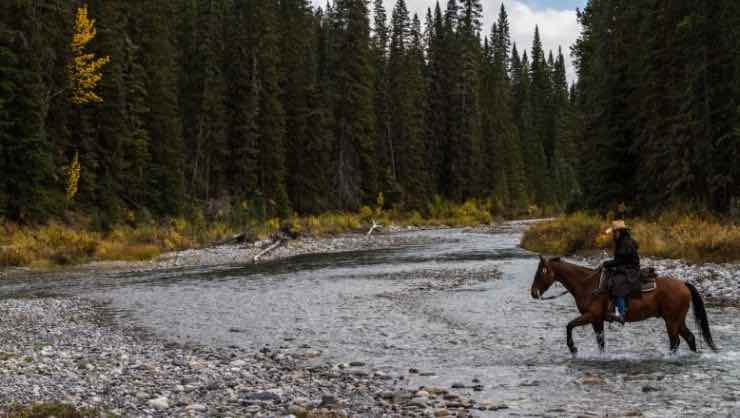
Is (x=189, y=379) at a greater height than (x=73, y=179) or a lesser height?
lesser

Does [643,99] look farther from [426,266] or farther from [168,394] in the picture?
[168,394]

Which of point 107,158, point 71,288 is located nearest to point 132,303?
point 71,288

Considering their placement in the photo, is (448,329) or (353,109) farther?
(353,109)

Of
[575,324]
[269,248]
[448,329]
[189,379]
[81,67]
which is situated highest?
[81,67]

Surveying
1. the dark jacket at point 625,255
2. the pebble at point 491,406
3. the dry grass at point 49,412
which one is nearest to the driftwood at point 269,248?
the dark jacket at point 625,255

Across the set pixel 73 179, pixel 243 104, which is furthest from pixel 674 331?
pixel 243 104

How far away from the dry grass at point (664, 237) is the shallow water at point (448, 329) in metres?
3.99

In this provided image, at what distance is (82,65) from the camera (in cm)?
4109

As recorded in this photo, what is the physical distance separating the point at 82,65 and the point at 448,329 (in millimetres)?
35715

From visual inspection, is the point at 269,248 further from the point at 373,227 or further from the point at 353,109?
the point at 353,109

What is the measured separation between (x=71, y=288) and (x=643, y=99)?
29.7 meters

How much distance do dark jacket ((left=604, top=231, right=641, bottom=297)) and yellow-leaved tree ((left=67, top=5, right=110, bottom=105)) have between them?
36423mm

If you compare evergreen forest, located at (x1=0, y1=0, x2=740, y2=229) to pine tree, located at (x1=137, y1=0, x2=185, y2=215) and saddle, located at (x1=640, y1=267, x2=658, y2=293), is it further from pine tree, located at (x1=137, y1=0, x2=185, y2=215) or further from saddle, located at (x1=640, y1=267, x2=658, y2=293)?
saddle, located at (x1=640, y1=267, x2=658, y2=293)

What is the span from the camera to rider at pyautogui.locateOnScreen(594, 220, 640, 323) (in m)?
10.9
